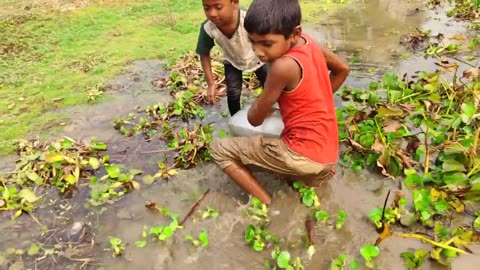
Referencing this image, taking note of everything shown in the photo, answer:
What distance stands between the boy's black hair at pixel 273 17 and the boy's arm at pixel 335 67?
0.52 m

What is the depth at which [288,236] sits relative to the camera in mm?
2695

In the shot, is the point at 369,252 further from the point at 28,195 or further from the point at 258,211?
the point at 28,195

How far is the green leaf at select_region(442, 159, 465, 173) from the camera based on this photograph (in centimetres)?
286

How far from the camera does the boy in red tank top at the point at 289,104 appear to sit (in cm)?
237

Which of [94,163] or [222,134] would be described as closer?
[94,163]

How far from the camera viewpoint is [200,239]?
2.67 meters

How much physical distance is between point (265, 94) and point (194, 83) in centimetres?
240

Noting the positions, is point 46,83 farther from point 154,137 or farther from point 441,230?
point 441,230

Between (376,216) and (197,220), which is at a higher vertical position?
(376,216)

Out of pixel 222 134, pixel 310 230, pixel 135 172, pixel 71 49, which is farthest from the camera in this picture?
pixel 71 49

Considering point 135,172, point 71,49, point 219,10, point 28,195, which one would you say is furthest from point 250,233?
point 71,49

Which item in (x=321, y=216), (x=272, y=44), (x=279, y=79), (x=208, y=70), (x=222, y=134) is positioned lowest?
(x=222, y=134)

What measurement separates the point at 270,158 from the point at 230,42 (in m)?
0.96

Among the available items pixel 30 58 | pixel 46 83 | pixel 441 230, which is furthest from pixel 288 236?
pixel 30 58
